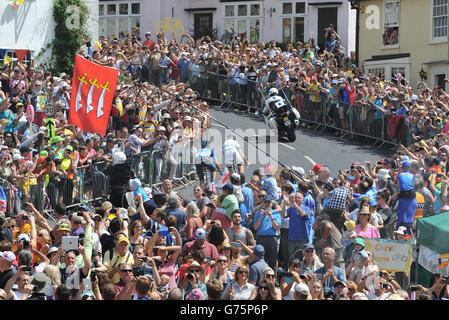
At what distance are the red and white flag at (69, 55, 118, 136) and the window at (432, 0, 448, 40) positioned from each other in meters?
19.6

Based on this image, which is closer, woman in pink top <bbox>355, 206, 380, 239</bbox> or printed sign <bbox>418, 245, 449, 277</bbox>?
printed sign <bbox>418, 245, 449, 277</bbox>

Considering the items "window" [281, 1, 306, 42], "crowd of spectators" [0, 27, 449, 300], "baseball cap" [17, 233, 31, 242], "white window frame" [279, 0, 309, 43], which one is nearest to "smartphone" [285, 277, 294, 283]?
"crowd of spectators" [0, 27, 449, 300]

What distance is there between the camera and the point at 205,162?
2080 centimetres

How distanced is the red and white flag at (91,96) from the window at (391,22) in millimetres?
20935

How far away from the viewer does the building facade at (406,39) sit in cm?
3488

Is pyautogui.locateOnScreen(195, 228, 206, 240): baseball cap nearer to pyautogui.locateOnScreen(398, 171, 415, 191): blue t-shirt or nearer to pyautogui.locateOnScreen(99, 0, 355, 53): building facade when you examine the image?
pyautogui.locateOnScreen(398, 171, 415, 191): blue t-shirt

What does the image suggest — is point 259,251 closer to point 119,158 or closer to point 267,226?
point 267,226

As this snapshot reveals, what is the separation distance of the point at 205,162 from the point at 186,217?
19.6ft

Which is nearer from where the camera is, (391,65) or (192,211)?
(192,211)

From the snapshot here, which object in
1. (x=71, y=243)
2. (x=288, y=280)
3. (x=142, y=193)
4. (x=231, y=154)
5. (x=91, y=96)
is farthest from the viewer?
(x=231, y=154)

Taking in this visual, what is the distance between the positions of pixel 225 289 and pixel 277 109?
14.5 m

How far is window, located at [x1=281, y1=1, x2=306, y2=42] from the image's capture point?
139 ft

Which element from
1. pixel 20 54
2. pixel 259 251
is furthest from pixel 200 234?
pixel 20 54
